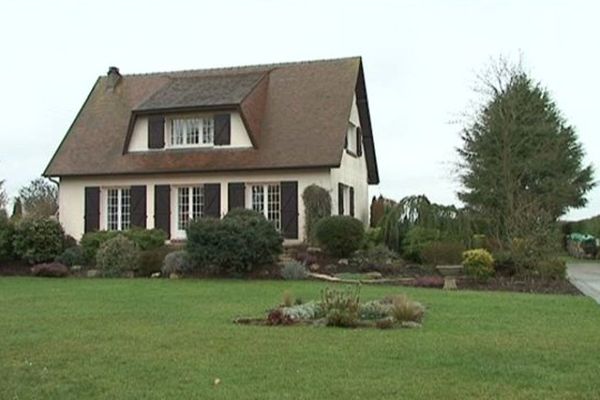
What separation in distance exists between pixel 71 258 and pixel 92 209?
12.2 feet

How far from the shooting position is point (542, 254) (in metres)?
19.0

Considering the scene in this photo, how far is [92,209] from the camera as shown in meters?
27.0

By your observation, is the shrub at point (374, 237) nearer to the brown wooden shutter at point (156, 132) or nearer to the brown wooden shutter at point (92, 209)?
the brown wooden shutter at point (156, 132)

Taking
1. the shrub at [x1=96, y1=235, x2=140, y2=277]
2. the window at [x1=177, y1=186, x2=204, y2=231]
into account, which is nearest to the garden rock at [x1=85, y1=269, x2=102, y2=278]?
the shrub at [x1=96, y1=235, x2=140, y2=277]

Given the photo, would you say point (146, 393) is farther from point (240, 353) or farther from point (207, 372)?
point (240, 353)

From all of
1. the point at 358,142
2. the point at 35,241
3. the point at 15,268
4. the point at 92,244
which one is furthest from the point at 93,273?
the point at 358,142

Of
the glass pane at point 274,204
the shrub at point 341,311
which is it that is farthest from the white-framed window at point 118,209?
the shrub at point 341,311

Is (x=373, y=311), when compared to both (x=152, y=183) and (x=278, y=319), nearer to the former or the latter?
(x=278, y=319)

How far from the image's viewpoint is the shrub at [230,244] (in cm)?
1981

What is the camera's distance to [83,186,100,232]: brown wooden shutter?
2692 cm

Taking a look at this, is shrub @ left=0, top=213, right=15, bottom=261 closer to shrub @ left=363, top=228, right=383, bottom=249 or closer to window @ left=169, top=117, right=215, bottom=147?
window @ left=169, top=117, right=215, bottom=147

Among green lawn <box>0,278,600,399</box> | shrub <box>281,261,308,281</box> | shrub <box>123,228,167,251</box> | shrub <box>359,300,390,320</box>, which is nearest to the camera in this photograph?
green lawn <box>0,278,600,399</box>

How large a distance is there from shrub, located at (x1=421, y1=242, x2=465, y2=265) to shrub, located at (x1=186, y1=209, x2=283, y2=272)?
451 cm

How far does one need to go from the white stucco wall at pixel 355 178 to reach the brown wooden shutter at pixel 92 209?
28.2 feet
